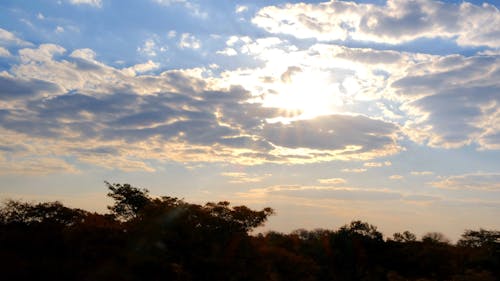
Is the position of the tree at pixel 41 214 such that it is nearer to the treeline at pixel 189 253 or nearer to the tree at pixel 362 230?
the treeline at pixel 189 253

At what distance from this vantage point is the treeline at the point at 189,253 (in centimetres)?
3538

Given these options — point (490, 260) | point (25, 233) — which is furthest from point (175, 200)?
point (490, 260)

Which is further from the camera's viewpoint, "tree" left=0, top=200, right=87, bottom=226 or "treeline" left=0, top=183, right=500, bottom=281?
"tree" left=0, top=200, right=87, bottom=226

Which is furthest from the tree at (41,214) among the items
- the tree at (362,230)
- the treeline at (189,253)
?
the tree at (362,230)

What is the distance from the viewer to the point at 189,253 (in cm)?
3778

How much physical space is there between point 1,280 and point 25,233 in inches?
409

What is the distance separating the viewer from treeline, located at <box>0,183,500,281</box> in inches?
1393

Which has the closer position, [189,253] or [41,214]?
[189,253]

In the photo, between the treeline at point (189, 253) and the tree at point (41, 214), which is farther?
the tree at point (41, 214)

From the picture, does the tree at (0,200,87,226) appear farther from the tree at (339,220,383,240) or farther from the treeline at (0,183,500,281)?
the tree at (339,220,383,240)

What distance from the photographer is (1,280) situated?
107 ft

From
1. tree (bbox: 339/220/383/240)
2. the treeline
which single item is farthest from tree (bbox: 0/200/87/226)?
tree (bbox: 339/220/383/240)

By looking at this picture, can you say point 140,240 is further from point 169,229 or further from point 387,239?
point 387,239

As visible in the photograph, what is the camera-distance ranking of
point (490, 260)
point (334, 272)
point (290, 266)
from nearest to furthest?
point (290, 266), point (490, 260), point (334, 272)
